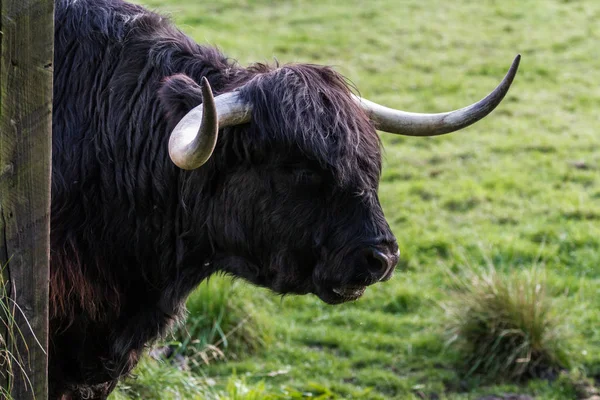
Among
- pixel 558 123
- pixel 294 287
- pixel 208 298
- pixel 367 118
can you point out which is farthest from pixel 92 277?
pixel 558 123

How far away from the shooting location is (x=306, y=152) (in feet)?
13.3

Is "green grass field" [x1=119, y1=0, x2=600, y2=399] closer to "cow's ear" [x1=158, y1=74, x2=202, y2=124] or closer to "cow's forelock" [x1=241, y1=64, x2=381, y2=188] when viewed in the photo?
"cow's ear" [x1=158, y1=74, x2=202, y2=124]

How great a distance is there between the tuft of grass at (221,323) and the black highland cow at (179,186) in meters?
2.25

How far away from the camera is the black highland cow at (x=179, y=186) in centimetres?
407

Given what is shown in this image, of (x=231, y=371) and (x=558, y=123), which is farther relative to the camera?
(x=558, y=123)

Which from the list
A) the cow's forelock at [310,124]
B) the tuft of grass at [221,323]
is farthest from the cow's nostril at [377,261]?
the tuft of grass at [221,323]

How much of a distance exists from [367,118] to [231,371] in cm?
310

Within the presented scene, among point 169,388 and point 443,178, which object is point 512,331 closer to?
point 169,388

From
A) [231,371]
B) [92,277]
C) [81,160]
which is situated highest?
[81,160]

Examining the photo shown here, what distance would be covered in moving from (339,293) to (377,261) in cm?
26

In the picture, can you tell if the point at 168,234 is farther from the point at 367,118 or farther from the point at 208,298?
the point at 208,298

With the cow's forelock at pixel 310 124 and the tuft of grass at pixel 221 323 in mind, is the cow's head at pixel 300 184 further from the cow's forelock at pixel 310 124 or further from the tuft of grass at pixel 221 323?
the tuft of grass at pixel 221 323

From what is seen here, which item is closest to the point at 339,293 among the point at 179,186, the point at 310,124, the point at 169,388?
the point at 310,124

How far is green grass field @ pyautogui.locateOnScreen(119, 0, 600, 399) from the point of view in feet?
23.0
